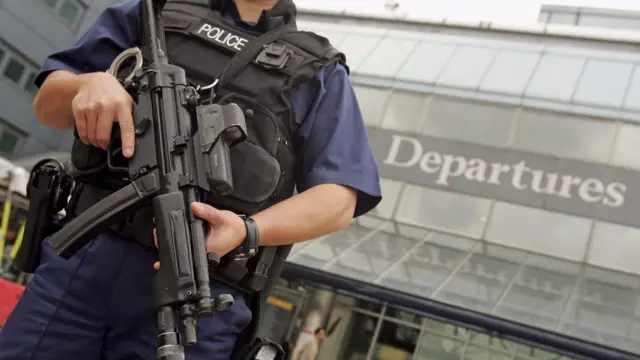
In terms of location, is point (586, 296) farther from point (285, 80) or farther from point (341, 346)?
point (285, 80)

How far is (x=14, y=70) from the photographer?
40.4ft

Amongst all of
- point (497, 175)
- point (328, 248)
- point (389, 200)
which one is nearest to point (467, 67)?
point (497, 175)

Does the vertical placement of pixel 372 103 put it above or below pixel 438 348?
above

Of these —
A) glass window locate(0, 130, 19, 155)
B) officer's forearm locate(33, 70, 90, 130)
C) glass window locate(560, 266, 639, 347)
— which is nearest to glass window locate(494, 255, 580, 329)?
glass window locate(560, 266, 639, 347)

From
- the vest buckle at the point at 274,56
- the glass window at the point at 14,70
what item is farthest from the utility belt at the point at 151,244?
the glass window at the point at 14,70

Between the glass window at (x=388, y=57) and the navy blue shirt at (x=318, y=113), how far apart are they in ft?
27.5

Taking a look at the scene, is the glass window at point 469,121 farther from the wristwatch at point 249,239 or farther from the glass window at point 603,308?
the wristwatch at point 249,239

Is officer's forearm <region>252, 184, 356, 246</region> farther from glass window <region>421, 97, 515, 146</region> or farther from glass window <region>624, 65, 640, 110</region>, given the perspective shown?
glass window <region>624, 65, 640, 110</region>

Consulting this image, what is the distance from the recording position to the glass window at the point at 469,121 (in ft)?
28.6

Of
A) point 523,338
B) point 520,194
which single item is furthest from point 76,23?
point 523,338

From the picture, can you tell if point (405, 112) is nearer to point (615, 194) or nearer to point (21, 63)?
point (615, 194)

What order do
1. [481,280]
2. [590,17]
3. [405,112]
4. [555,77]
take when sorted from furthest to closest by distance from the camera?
1. [590,17]
2. [405,112]
3. [555,77]
4. [481,280]

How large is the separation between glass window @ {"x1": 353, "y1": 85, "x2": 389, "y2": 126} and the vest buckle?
7849 millimetres

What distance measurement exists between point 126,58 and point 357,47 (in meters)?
9.50
